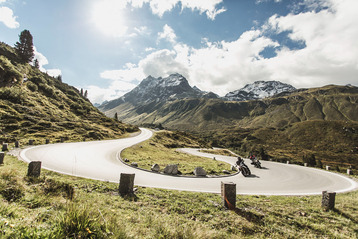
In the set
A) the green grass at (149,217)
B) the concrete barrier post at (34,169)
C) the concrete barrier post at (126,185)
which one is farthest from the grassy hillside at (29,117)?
the green grass at (149,217)

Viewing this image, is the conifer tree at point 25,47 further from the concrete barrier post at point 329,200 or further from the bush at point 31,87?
the concrete barrier post at point 329,200

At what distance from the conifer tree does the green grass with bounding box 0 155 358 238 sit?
360 ft

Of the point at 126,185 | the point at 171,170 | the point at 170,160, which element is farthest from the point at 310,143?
the point at 126,185

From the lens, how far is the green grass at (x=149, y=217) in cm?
361

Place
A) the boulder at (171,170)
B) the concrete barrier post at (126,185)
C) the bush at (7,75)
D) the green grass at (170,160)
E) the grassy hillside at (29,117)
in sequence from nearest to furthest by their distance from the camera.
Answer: the concrete barrier post at (126,185), the boulder at (171,170), the green grass at (170,160), the grassy hillside at (29,117), the bush at (7,75)

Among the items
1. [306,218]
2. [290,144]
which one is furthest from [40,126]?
[290,144]

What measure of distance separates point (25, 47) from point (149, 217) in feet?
A: 391

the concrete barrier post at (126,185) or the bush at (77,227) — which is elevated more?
the bush at (77,227)

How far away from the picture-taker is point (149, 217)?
592 centimetres

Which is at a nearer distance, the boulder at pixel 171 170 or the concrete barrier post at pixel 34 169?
the concrete barrier post at pixel 34 169

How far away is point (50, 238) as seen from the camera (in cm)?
306

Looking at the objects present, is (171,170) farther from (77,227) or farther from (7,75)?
(7,75)

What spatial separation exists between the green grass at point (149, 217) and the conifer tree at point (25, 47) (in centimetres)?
10976

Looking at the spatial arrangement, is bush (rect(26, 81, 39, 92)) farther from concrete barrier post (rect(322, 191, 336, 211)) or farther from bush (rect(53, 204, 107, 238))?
concrete barrier post (rect(322, 191, 336, 211))
